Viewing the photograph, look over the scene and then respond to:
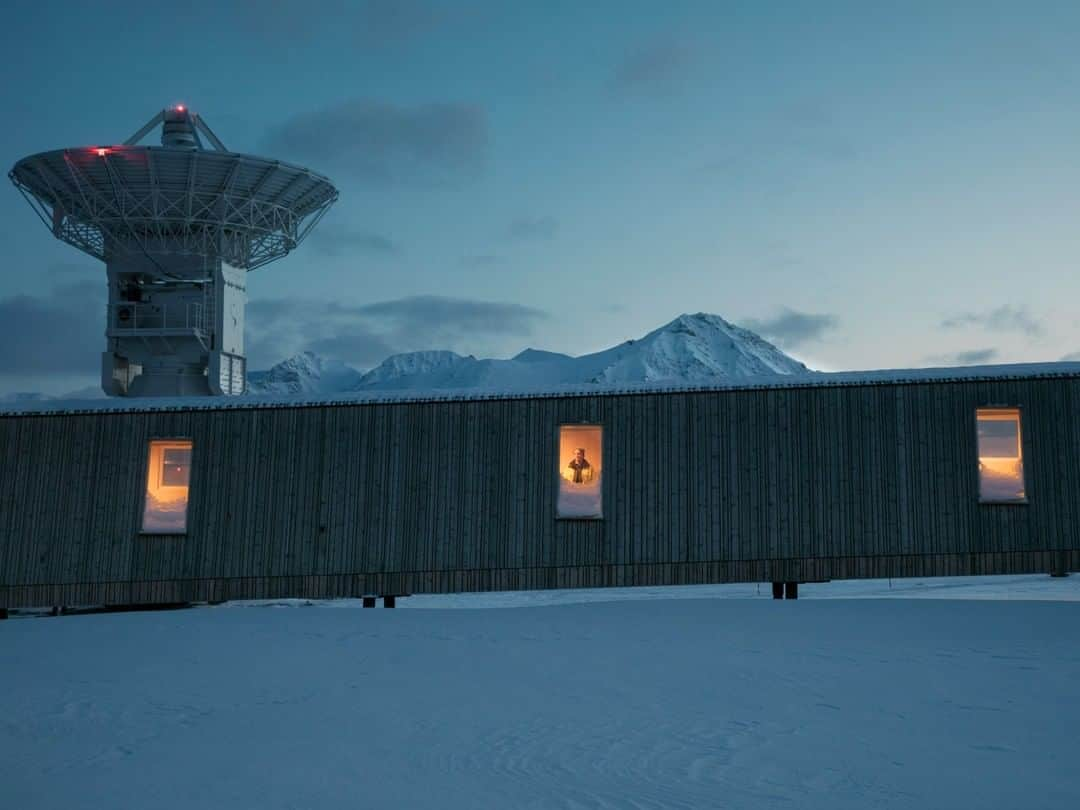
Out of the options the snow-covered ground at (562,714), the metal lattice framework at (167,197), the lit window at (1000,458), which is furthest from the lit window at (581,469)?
the metal lattice framework at (167,197)

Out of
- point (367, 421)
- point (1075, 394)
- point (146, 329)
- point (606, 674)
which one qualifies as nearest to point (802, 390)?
point (1075, 394)

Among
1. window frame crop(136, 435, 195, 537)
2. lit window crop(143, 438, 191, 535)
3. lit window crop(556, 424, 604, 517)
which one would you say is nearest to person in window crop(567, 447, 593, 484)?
lit window crop(556, 424, 604, 517)

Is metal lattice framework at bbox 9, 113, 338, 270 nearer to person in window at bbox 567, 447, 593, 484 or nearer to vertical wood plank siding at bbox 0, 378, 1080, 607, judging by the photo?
vertical wood plank siding at bbox 0, 378, 1080, 607

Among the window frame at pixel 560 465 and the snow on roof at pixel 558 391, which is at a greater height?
the snow on roof at pixel 558 391

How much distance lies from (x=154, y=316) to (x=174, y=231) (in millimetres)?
2816

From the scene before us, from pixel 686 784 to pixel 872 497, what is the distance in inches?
445

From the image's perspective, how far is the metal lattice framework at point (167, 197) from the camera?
26812 mm

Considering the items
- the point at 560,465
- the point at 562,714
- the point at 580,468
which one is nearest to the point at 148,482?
the point at 560,465

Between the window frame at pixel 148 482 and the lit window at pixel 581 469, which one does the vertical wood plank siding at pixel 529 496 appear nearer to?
the window frame at pixel 148 482

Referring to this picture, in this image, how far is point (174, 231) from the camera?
28.8m

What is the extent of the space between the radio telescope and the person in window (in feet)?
45.7

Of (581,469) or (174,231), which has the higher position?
(174,231)

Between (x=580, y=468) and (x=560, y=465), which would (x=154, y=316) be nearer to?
(x=580, y=468)

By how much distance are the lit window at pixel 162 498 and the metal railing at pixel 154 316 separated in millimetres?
11111
